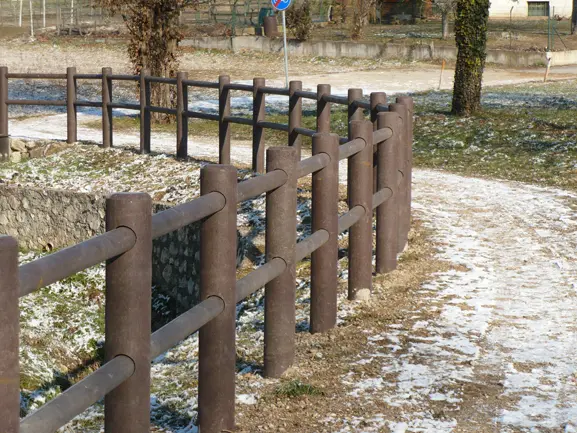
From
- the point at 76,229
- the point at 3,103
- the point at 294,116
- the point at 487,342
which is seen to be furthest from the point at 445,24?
the point at 487,342

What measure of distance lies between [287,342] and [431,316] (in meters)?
1.32

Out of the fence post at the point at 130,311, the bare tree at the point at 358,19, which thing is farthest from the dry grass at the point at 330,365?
the bare tree at the point at 358,19

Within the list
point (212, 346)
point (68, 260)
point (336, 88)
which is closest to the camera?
point (68, 260)

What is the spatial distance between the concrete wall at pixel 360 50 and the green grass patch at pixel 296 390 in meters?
28.9

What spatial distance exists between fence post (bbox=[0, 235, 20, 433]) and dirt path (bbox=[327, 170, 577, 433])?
1983 mm

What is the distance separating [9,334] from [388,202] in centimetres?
493

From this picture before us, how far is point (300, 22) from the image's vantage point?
3734 centimetres

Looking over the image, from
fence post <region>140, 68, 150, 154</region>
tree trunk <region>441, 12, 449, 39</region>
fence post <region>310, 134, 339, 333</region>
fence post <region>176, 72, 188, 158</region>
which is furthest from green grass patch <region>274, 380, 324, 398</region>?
tree trunk <region>441, 12, 449, 39</region>

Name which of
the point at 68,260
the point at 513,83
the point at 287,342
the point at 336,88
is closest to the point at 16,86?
the point at 336,88

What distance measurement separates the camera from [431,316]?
6.46m

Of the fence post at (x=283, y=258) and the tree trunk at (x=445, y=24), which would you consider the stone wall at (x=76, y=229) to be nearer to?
the fence post at (x=283, y=258)

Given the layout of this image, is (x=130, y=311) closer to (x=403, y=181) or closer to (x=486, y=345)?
(x=486, y=345)

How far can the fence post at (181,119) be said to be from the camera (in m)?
13.6

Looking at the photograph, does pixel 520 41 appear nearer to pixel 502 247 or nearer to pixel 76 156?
pixel 76 156
